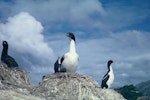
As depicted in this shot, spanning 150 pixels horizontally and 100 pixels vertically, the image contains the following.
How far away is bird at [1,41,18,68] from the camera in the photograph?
3195cm

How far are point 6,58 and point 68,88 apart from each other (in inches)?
388

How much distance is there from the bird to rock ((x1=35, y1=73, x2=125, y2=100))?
19.7 feet

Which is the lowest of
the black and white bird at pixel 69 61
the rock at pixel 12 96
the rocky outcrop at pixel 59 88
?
the rock at pixel 12 96

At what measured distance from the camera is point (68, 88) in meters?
25.1

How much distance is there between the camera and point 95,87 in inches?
1046

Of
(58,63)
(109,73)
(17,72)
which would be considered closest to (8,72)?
(17,72)

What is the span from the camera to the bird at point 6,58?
105 ft

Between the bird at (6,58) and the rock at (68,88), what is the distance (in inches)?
236

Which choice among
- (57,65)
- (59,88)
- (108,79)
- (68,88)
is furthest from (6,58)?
(68,88)

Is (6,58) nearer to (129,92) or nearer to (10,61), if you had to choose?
(10,61)

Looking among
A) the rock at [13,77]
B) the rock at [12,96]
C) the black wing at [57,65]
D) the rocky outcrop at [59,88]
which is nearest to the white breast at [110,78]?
the black wing at [57,65]

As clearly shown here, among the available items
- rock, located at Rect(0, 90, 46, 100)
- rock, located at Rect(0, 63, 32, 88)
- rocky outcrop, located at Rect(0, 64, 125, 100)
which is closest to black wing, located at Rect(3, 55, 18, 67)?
rock, located at Rect(0, 63, 32, 88)

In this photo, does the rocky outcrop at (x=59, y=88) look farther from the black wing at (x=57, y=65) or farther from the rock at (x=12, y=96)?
the black wing at (x=57, y=65)

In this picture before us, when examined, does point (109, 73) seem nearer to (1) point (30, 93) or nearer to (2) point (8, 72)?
(2) point (8, 72)
